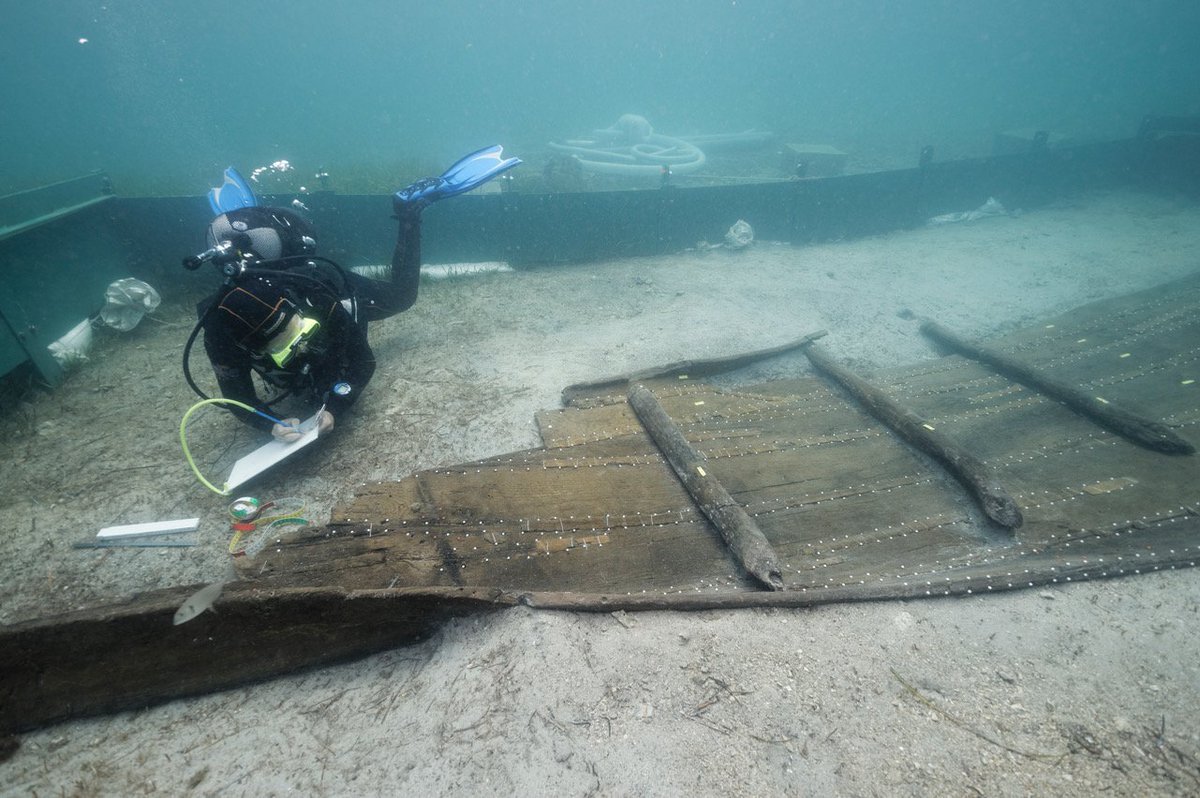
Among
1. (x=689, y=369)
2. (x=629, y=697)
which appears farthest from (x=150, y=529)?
(x=689, y=369)

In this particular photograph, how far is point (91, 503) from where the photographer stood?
161 inches

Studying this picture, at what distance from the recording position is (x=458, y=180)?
6934 mm

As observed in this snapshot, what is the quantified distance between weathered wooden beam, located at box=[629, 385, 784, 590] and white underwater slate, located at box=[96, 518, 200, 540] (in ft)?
12.8

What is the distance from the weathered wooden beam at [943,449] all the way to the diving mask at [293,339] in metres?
5.37

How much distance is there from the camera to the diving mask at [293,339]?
12.9 ft

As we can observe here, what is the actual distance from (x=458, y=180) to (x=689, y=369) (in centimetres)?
432

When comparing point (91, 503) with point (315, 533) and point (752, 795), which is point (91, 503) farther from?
point (752, 795)

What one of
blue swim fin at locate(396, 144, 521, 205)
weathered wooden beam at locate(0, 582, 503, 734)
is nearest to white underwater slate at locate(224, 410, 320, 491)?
weathered wooden beam at locate(0, 582, 503, 734)

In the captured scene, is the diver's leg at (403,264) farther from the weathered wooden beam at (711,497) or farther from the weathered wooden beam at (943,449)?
the weathered wooden beam at (943,449)

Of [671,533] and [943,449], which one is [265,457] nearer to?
[671,533]

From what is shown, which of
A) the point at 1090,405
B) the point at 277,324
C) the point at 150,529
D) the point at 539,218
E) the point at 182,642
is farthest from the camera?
the point at 539,218

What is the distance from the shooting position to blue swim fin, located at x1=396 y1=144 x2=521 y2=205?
21.9ft

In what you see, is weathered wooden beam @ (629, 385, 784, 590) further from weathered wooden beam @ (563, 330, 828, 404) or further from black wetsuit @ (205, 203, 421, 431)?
black wetsuit @ (205, 203, 421, 431)

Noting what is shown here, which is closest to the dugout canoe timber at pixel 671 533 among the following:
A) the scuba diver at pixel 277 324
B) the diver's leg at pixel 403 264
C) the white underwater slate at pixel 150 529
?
the white underwater slate at pixel 150 529
